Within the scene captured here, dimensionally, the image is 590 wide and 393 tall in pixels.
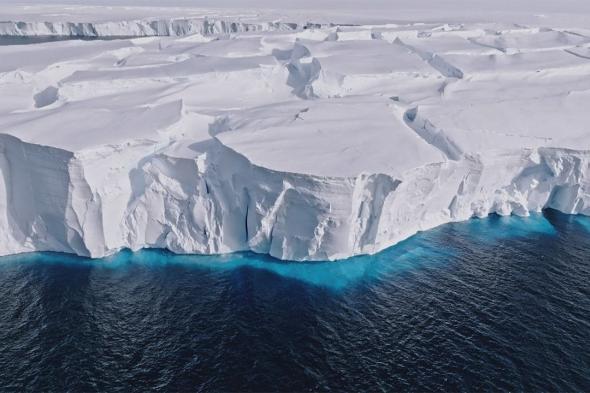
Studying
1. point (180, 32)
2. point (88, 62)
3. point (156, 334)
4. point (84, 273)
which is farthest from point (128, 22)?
point (156, 334)

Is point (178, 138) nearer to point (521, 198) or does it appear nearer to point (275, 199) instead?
point (275, 199)

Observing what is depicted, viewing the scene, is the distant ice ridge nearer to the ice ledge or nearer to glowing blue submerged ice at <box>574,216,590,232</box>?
glowing blue submerged ice at <box>574,216,590,232</box>

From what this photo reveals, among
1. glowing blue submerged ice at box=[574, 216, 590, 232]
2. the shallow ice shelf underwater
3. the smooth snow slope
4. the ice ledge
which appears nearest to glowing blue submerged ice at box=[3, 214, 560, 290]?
the shallow ice shelf underwater

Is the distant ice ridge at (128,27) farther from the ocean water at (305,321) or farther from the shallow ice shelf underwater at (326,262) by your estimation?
the ocean water at (305,321)

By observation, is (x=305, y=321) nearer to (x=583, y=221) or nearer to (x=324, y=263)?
(x=324, y=263)

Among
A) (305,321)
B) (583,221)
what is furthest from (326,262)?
(583,221)

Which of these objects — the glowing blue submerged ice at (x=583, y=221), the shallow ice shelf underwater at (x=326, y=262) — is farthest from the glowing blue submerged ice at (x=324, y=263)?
the glowing blue submerged ice at (x=583, y=221)
